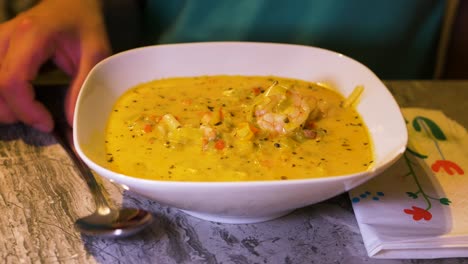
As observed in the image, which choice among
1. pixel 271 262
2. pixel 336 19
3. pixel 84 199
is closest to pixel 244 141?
pixel 271 262

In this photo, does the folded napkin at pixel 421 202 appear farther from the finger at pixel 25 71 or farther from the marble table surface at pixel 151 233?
the finger at pixel 25 71

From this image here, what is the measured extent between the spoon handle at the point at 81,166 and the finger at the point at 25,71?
0.03 m

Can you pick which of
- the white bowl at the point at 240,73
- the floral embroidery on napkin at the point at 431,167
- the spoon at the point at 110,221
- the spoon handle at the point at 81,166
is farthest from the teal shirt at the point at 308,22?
the spoon at the point at 110,221

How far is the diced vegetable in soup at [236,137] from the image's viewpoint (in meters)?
0.91

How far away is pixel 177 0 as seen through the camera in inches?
69.1

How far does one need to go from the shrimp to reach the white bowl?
15 cm

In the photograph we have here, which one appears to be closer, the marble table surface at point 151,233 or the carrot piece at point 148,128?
the marble table surface at point 151,233

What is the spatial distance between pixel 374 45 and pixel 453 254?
1.01 meters

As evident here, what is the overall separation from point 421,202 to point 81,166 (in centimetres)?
66

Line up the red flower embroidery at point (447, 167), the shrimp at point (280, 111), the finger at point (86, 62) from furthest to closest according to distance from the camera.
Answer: the finger at point (86, 62) < the red flower embroidery at point (447, 167) < the shrimp at point (280, 111)

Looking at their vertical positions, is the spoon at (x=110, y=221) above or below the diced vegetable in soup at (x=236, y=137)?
below

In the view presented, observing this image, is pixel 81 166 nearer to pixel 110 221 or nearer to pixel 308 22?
pixel 110 221

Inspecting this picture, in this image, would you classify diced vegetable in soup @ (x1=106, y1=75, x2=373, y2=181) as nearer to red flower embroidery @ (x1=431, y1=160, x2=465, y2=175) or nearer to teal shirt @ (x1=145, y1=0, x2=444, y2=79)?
red flower embroidery @ (x1=431, y1=160, x2=465, y2=175)

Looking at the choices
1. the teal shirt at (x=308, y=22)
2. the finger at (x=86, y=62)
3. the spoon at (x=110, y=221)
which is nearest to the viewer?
the spoon at (x=110, y=221)
